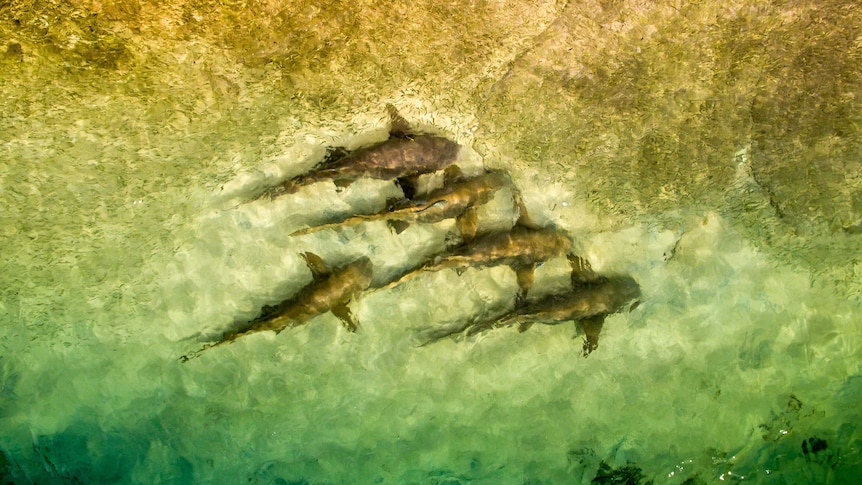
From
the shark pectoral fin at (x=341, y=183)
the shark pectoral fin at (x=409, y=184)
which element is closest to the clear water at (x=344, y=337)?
the shark pectoral fin at (x=341, y=183)

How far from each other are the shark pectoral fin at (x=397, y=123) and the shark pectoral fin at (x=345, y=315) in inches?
59.6

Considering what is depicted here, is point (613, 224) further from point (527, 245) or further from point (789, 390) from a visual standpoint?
point (789, 390)

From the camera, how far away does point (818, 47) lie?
418 cm

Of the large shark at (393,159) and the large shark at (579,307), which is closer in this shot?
the large shark at (393,159)

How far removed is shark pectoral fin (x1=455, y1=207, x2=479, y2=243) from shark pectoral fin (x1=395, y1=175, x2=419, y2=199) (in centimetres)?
45

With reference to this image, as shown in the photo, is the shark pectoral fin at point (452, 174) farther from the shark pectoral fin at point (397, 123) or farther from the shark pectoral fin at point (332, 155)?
the shark pectoral fin at point (332, 155)

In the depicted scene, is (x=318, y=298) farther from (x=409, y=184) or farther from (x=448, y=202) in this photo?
(x=448, y=202)

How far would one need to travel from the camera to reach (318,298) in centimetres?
436

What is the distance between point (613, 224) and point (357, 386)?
8.89 feet

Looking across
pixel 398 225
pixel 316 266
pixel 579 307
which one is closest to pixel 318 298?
pixel 316 266

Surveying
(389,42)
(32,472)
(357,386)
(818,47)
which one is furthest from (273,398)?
(818,47)

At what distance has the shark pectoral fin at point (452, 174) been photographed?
4320 millimetres

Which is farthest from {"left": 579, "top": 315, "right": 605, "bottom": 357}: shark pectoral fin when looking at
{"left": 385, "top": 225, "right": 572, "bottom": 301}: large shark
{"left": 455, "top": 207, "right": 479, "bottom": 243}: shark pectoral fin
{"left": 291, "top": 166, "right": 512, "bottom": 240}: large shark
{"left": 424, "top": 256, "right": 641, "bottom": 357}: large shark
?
{"left": 291, "top": 166, "right": 512, "bottom": 240}: large shark

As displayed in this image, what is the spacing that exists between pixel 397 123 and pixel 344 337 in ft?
6.37
